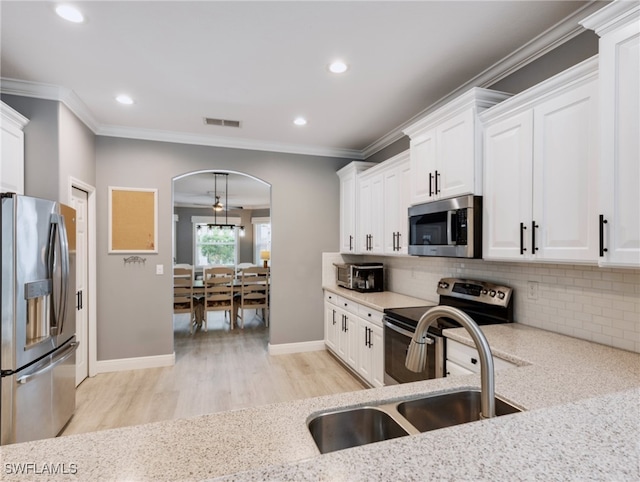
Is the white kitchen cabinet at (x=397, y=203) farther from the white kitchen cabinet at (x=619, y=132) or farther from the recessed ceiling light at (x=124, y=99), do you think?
the recessed ceiling light at (x=124, y=99)

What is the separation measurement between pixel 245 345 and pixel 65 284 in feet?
9.08

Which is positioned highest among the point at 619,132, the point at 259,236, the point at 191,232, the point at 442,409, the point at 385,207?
the point at 619,132

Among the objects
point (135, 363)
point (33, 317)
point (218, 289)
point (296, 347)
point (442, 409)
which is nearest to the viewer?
point (442, 409)

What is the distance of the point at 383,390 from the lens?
3.96ft

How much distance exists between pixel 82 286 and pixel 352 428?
3.44 metres

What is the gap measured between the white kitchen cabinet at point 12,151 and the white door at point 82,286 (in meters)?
0.69

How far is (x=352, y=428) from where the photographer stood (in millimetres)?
1084

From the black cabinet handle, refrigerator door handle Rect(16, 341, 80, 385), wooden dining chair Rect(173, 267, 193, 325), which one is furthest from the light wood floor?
the black cabinet handle

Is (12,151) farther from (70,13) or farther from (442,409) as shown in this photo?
(442,409)

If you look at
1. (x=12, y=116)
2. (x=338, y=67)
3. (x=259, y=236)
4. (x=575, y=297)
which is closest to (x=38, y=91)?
(x=12, y=116)

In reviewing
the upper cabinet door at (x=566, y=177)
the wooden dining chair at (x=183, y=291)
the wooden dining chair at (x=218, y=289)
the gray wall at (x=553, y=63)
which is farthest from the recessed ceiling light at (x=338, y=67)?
the wooden dining chair at (x=183, y=291)

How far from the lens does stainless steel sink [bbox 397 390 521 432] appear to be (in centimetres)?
116

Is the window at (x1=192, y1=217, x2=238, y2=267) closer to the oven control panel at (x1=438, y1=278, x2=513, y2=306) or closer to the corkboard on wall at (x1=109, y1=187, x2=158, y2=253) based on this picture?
the corkboard on wall at (x1=109, y1=187, x2=158, y2=253)

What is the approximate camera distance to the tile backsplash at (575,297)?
1.70 m
